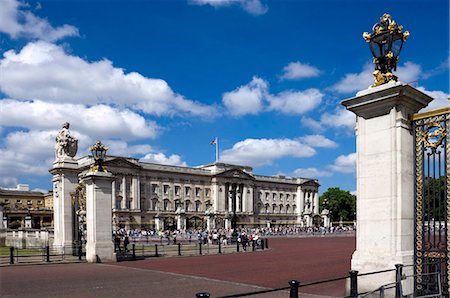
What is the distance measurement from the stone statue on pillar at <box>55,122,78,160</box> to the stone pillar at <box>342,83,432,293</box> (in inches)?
787

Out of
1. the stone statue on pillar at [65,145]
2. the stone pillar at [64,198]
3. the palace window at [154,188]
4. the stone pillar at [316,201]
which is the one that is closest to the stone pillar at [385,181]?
the stone pillar at [64,198]

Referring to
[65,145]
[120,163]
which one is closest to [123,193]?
[120,163]

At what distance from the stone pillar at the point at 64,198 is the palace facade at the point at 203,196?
53.9 meters

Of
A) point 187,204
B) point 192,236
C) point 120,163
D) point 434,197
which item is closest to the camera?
point 434,197

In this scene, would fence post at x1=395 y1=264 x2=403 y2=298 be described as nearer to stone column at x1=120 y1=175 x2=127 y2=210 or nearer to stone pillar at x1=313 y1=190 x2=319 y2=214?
stone column at x1=120 y1=175 x2=127 y2=210

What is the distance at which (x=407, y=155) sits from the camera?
952 cm

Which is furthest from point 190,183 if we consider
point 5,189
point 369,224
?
point 369,224

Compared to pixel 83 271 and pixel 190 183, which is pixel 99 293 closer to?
pixel 83 271

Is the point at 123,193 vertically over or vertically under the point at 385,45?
under

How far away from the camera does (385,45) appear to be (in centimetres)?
983

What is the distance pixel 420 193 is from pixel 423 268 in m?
1.53

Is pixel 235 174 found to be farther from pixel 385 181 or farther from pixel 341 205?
pixel 385 181

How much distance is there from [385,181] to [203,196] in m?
110

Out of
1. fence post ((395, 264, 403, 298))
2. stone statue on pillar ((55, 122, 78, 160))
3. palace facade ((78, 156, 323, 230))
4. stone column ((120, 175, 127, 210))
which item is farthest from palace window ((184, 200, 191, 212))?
fence post ((395, 264, 403, 298))
